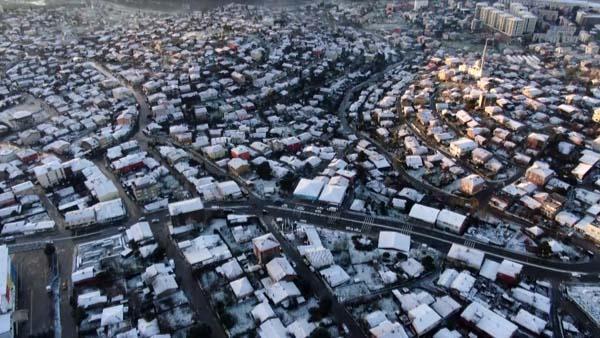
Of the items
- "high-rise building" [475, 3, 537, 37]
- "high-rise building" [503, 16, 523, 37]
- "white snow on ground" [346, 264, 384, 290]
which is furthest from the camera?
"high-rise building" [475, 3, 537, 37]

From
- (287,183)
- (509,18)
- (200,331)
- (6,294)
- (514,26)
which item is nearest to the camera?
(200,331)

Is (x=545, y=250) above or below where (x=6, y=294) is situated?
below

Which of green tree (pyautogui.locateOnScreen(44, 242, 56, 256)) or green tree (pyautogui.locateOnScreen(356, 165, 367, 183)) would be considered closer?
green tree (pyautogui.locateOnScreen(44, 242, 56, 256))

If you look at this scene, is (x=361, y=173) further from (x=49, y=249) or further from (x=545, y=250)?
(x=49, y=249)

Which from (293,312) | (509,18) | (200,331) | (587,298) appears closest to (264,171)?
(293,312)

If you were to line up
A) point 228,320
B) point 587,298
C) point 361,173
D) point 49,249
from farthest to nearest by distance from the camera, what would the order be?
point 361,173 < point 49,249 < point 587,298 < point 228,320

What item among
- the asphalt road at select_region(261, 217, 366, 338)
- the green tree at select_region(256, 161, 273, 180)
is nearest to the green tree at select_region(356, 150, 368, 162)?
the green tree at select_region(256, 161, 273, 180)

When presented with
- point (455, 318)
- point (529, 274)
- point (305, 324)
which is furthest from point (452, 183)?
point (305, 324)

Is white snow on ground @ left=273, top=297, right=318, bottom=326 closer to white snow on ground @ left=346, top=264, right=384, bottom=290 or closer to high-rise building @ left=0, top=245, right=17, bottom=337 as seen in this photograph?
white snow on ground @ left=346, top=264, right=384, bottom=290

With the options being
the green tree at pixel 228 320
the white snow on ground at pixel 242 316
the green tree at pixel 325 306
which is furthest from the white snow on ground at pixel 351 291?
the green tree at pixel 228 320

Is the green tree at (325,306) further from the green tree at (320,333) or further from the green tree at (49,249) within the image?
the green tree at (49,249)

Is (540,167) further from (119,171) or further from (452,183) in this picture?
(119,171)
